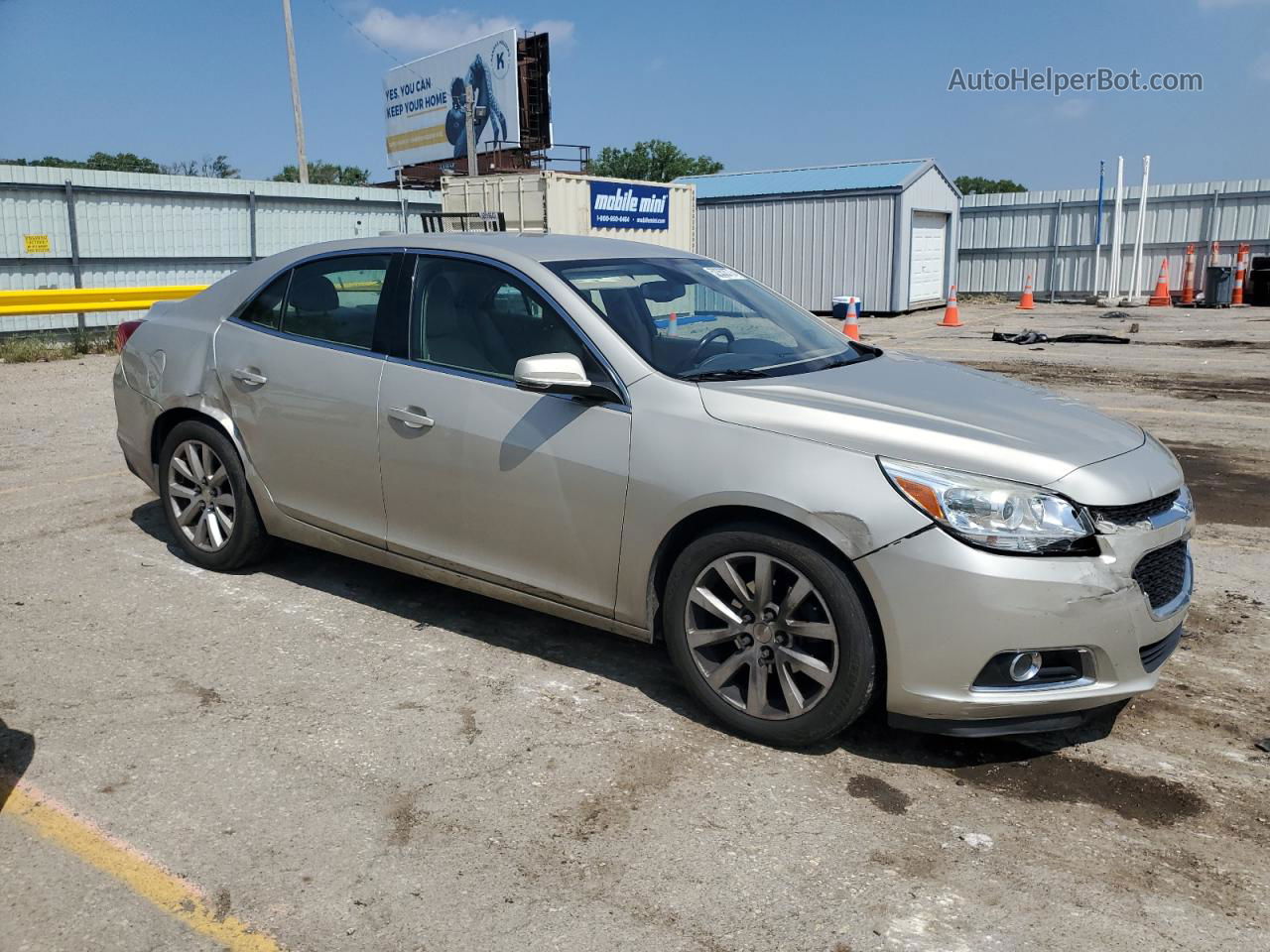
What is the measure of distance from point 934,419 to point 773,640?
35.0 inches

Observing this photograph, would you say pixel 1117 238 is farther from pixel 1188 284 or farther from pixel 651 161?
pixel 651 161

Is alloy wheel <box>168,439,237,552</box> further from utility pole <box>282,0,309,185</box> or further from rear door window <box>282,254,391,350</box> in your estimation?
utility pole <box>282,0,309,185</box>

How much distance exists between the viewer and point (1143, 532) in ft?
11.1

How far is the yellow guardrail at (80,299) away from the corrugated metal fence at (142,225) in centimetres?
182

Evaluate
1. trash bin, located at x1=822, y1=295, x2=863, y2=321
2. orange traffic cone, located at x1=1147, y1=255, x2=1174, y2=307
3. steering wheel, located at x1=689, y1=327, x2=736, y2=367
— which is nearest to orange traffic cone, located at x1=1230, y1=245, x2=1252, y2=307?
orange traffic cone, located at x1=1147, y1=255, x2=1174, y2=307

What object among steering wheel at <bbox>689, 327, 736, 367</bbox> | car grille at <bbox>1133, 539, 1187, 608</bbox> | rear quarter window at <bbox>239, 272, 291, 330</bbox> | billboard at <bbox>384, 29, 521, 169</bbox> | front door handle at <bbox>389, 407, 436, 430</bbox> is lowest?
car grille at <bbox>1133, 539, 1187, 608</bbox>

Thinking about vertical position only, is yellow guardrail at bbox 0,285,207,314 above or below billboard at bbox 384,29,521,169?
below

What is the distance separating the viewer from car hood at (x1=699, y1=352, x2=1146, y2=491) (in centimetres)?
336

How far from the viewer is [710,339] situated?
14.2 ft

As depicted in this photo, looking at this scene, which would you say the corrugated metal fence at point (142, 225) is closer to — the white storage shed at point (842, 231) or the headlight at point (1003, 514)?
the white storage shed at point (842, 231)

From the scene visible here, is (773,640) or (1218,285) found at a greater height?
(1218,285)

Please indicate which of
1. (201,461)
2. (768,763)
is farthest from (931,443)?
(201,461)

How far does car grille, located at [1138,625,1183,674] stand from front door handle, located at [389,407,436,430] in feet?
8.72

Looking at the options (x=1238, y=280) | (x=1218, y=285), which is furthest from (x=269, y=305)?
(x=1238, y=280)
